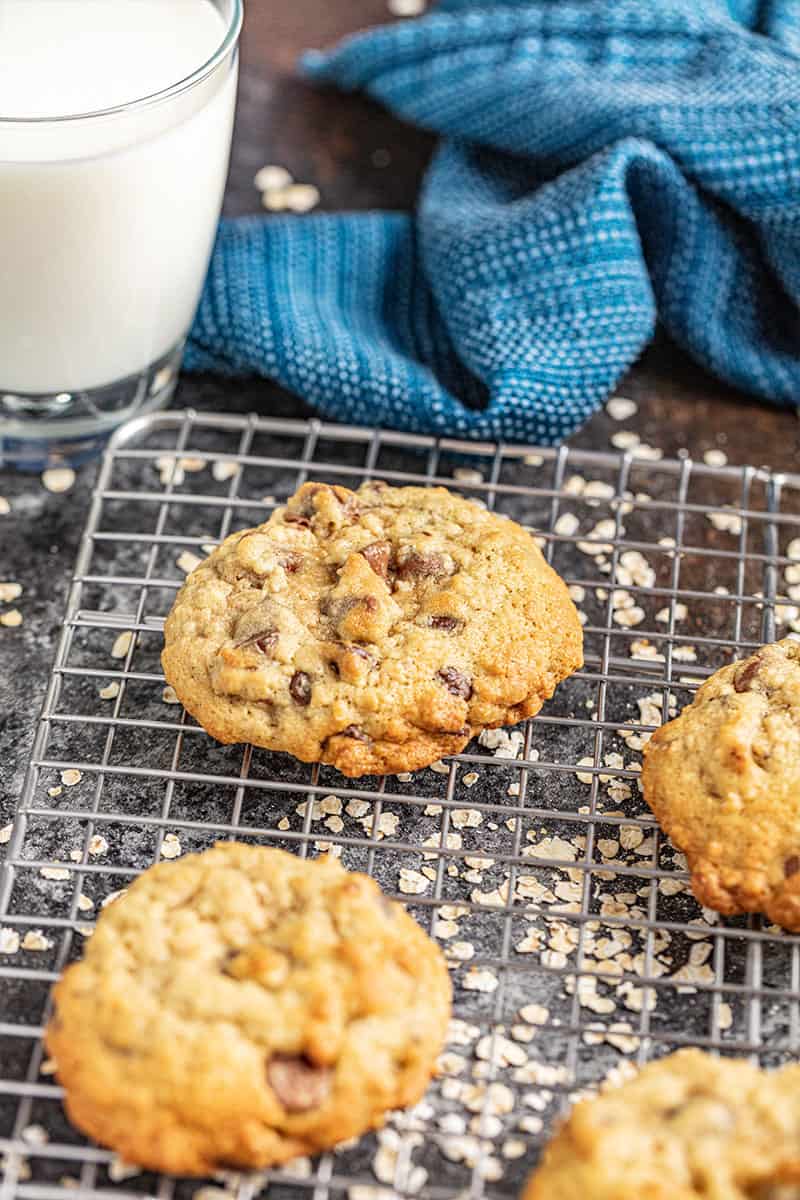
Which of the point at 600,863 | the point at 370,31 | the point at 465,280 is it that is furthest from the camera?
the point at 370,31

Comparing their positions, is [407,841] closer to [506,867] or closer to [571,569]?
[506,867]

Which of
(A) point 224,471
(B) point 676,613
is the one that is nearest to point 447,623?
(B) point 676,613

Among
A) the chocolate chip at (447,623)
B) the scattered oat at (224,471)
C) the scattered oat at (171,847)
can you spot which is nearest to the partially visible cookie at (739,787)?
the chocolate chip at (447,623)

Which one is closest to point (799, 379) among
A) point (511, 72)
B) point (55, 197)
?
point (511, 72)

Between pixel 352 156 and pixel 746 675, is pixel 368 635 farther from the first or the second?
pixel 352 156

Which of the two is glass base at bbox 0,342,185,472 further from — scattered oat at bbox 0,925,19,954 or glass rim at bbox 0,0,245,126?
scattered oat at bbox 0,925,19,954

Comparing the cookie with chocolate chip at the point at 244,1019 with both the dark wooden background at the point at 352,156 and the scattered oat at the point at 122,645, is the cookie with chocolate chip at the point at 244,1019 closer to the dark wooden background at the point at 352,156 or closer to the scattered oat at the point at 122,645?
the scattered oat at the point at 122,645
